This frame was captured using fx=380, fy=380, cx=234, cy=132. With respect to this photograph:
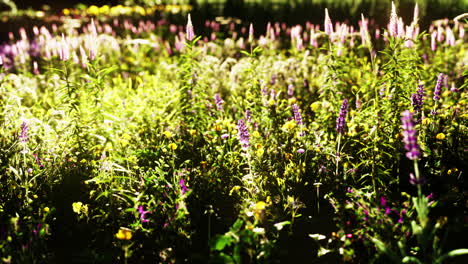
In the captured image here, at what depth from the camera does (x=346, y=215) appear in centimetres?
268

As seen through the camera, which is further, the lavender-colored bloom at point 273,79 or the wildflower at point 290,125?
the lavender-colored bloom at point 273,79

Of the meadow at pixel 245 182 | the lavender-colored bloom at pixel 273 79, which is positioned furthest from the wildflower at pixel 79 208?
the lavender-colored bloom at pixel 273 79

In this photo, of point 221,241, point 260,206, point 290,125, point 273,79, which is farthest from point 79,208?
point 273,79

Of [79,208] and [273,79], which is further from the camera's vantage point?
[273,79]

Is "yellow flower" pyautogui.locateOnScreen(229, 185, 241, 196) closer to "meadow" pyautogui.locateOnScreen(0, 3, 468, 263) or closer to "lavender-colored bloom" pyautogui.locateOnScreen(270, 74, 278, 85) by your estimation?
"meadow" pyautogui.locateOnScreen(0, 3, 468, 263)

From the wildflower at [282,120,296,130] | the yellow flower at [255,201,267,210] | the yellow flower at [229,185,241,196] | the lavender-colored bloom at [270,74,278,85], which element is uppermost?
the lavender-colored bloom at [270,74,278,85]

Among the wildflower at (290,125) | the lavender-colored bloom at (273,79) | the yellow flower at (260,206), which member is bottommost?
the yellow flower at (260,206)

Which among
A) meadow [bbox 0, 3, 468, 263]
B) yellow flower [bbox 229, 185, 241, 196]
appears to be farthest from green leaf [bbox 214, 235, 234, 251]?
yellow flower [bbox 229, 185, 241, 196]

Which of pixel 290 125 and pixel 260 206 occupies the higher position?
pixel 290 125

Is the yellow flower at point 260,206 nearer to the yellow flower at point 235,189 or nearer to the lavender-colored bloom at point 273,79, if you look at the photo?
the yellow flower at point 235,189

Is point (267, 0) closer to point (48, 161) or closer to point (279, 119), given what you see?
point (279, 119)

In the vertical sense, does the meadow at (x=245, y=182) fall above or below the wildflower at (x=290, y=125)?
below

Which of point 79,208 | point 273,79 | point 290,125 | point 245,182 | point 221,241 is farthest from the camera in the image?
point 273,79

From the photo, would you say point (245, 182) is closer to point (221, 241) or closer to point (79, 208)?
point (221, 241)
